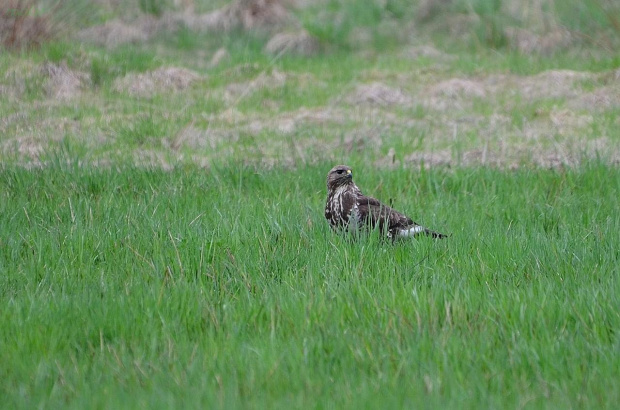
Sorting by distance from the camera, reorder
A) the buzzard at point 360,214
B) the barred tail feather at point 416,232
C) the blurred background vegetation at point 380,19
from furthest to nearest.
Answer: the blurred background vegetation at point 380,19 < the buzzard at point 360,214 < the barred tail feather at point 416,232

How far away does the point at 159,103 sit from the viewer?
1088 centimetres

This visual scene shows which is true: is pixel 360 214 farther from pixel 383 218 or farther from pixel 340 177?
pixel 340 177

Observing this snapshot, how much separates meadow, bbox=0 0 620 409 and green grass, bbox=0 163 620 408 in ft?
0.06

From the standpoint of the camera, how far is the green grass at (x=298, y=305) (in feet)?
12.5

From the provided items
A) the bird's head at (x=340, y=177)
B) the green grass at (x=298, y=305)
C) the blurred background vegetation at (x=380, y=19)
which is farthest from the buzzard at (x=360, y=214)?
the blurred background vegetation at (x=380, y=19)

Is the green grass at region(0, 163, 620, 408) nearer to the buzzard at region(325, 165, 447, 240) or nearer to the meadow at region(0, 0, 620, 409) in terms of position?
the meadow at region(0, 0, 620, 409)

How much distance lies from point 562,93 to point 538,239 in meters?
5.71

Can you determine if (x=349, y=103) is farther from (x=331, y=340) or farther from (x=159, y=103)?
(x=331, y=340)

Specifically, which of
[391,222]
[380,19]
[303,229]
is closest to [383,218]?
[391,222]

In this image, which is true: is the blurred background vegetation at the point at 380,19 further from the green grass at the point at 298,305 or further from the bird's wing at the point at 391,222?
the bird's wing at the point at 391,222

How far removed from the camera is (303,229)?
6.16 meters

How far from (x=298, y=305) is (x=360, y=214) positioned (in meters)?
1.72

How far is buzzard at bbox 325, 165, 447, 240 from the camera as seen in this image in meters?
6.10

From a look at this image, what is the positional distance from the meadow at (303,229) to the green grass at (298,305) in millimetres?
17
